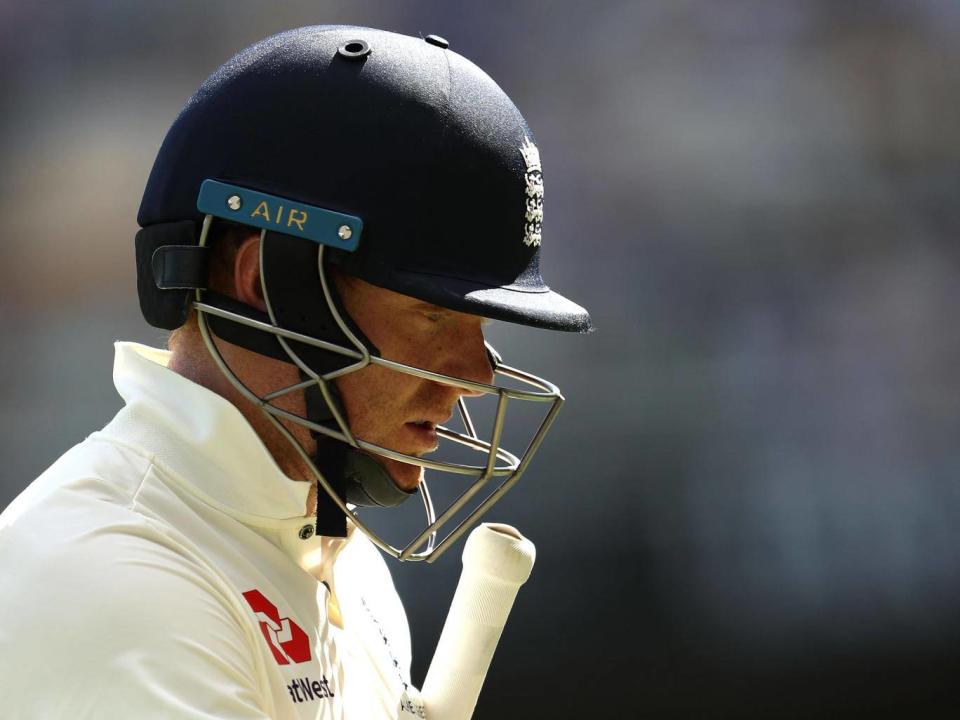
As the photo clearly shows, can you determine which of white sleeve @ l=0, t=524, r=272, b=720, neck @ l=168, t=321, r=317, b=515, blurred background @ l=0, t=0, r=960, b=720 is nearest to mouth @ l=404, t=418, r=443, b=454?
neck @ l=168, t=321, r=317, b=515

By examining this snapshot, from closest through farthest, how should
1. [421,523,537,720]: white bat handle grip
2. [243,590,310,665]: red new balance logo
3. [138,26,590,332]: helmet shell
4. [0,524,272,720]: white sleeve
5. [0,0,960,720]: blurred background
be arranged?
1. [0,524,272,720]: white sleeve
2. [243,590,310,665]: red new balance logo
3. [138,26,590,332]: helmet shell
4. [421,523,537,720]: white bat handle grip
5. [0,0,960,720]: blurred background

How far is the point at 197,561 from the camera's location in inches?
41.5

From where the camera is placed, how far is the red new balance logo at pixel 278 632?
1.09m

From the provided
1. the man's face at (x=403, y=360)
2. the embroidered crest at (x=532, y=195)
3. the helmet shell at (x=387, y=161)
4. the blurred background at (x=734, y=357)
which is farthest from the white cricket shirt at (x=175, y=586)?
the blurred background at (x=734, y=357)

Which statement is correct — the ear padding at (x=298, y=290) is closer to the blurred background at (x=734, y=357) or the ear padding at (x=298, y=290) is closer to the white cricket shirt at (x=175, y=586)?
the white cricket shirt at (x=175, y=586)

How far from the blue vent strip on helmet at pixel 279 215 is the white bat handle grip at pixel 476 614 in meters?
0.47

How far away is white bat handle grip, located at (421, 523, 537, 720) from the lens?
4.87 feet

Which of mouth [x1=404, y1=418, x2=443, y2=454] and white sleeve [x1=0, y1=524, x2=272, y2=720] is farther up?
mouth [x1=404, y1=418, x2=443, y2=454]

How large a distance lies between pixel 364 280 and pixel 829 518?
2.16m

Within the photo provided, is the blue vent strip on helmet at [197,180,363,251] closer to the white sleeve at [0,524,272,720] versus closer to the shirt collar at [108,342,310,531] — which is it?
the shirt collar at [108,342,310,531]

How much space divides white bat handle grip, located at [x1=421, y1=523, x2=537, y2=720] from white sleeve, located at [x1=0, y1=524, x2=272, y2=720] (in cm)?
53

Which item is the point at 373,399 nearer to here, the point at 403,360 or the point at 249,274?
the point at 403,360

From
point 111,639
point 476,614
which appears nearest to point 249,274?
point 111,639

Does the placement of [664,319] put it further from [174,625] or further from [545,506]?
[174,625]
